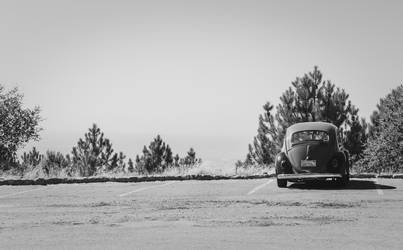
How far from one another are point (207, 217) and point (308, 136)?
7483 mm

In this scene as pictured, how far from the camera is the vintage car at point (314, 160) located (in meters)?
15.3

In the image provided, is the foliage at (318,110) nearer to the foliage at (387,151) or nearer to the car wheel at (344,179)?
the foliage at (387,151)

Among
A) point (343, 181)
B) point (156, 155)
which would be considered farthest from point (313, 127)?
point (156, 155)

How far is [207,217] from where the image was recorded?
33.8ft

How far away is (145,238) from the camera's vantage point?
320 inches

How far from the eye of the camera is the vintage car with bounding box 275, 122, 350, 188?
1533 cm

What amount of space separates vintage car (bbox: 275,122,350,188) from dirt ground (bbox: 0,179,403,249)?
0.41 m

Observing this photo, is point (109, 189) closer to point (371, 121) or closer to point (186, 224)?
point (186, 224)

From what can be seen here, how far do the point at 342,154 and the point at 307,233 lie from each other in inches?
304

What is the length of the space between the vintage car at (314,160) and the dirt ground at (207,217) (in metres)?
0.41

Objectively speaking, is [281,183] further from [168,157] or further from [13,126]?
[168,157]

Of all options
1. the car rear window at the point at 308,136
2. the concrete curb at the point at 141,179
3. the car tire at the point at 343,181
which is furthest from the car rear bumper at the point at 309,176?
the concrete curb at the point at 141,179

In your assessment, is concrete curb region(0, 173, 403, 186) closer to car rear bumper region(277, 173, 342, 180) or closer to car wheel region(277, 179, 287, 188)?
car wheel region(277, 179, 287, 188)

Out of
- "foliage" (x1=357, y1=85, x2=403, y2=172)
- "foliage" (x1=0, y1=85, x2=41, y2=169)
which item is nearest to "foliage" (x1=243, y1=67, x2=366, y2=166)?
"foliage" (x1=357, y1=85, x2=403, y2=172)
